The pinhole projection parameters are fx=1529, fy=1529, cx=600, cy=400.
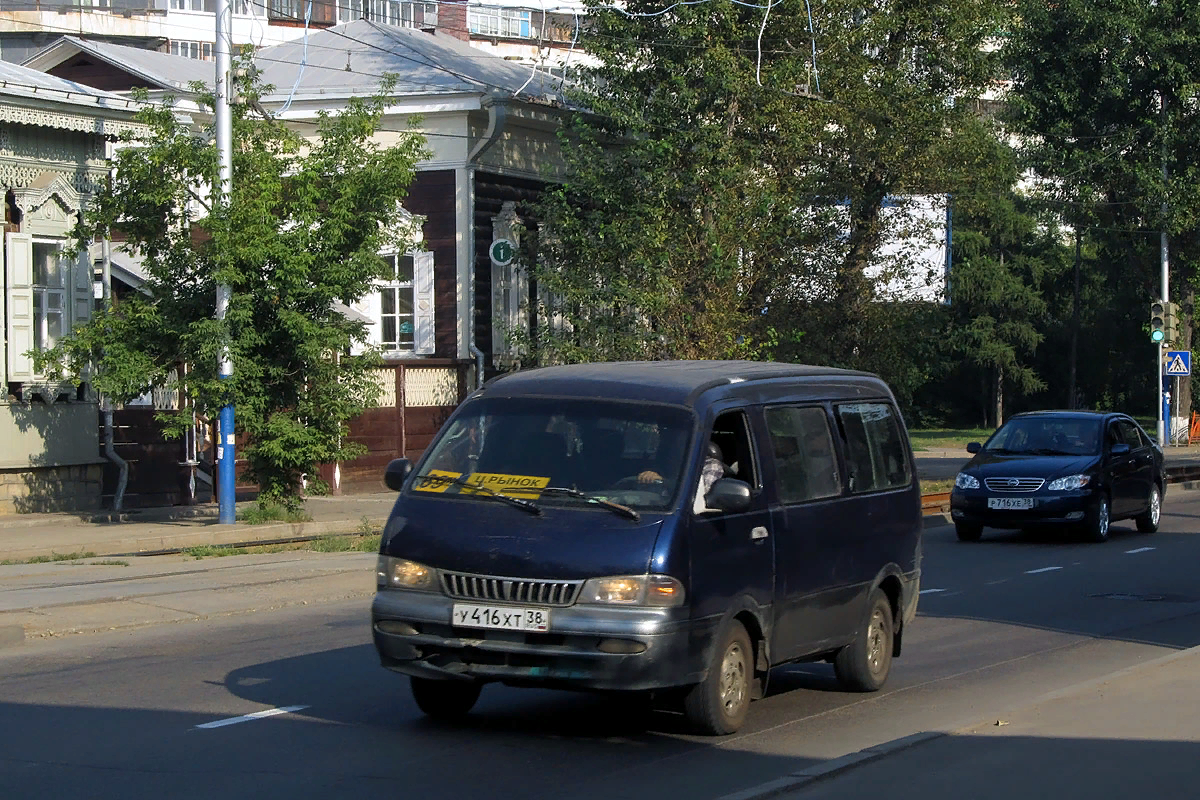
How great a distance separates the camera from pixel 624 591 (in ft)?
23.5

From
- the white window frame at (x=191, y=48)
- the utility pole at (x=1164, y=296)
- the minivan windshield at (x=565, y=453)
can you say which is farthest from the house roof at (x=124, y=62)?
the white window frame at (x=191, y=48)

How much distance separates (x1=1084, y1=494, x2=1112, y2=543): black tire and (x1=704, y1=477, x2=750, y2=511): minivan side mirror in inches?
499

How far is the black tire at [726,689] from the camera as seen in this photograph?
7523 millimetres

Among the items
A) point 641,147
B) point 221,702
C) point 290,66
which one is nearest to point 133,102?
point 641,147

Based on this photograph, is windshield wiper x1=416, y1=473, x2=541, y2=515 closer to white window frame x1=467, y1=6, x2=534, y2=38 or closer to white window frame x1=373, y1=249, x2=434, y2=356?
white window frame x1=373, y1=249, x2=434, y2=356

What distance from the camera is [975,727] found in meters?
7.34

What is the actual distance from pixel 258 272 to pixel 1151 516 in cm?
1229

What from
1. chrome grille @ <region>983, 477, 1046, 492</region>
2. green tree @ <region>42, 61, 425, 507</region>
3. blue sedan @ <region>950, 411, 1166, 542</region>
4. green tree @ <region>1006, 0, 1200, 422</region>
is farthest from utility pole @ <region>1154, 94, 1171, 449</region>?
green tree @ <region>42, 61, 425, 507</region>

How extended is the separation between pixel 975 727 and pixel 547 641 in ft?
6.89

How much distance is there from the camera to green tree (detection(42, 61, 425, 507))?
1855 cm

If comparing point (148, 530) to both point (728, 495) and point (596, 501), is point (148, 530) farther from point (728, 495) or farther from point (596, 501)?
point (728, 495)

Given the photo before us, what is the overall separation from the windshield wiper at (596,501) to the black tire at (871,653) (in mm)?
2282

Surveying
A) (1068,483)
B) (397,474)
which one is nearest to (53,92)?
(1068,483)

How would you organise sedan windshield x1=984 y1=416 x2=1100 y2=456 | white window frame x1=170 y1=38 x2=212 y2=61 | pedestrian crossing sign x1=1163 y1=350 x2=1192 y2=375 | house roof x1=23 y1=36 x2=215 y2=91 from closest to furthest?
sedan windshield x1=984 y1=416 x2=1100 y2=456, house roof x1=23 y1=36 x2=215 y2=91, pedestrian crossing sign x1=1163 y1=350 x2=1192 y2=375, white window frame x1=170 y1=38 x2=212 y2=61
